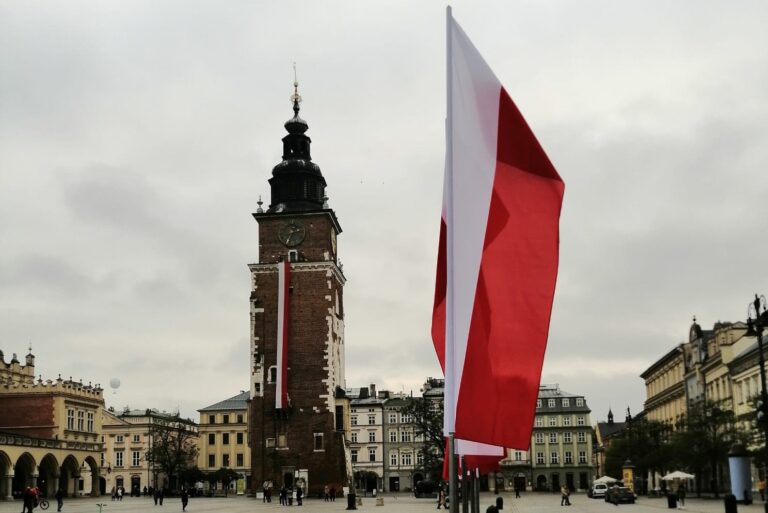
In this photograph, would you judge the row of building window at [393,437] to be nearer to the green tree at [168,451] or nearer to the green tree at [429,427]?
the green tree at [168,451]

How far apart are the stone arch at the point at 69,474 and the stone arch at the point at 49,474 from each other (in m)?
2.30

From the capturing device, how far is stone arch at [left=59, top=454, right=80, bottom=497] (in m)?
82.4

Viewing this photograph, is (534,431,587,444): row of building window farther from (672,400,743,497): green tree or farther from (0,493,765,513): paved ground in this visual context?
(672,400,743,497): green tree

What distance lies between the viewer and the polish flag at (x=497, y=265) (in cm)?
943

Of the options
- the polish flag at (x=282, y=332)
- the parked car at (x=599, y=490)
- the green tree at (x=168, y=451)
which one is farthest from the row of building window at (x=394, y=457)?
the polish flag at (x=282, y=332)

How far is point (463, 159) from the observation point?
32.0 feet

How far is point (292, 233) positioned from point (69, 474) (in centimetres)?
3007

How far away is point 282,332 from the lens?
7512cm

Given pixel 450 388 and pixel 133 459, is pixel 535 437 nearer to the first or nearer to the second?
pixel 133 459

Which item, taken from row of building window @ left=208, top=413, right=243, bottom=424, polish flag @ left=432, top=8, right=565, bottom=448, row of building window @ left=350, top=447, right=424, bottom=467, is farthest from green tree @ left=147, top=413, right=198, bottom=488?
polish flag @ left=432, top=8, right=565, bottom=448

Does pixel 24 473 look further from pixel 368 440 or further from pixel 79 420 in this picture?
pixel 368 440

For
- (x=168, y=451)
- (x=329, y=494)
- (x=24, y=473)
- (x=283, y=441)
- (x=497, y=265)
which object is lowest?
(x=329, y=494)

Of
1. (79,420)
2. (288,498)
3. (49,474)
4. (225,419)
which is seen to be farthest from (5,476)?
(225,419)

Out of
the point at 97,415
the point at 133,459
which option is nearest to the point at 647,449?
the point at 97,415
